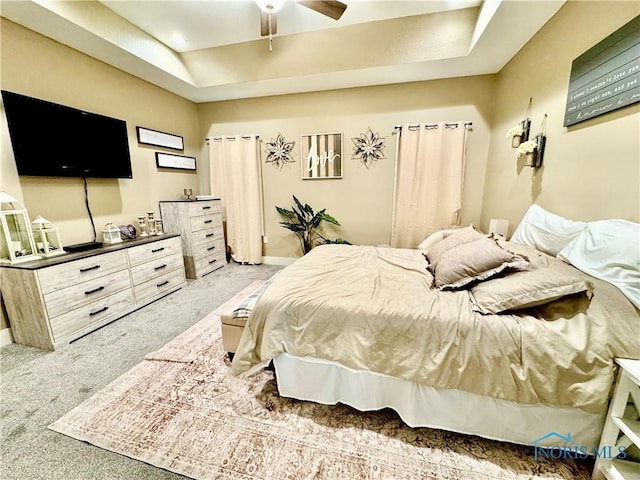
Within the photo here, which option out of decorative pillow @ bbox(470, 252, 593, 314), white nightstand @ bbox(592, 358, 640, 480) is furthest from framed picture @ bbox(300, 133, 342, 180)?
white nightstand @ bbox(592, 358, 640, 480)

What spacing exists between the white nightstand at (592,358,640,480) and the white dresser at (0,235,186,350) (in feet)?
11.2

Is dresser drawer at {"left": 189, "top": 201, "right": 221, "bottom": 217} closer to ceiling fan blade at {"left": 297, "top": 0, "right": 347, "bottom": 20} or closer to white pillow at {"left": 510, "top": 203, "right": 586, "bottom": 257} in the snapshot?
ceiling fan blade at {"left": 297, "top": 0, "right": 347, "bottom": 20}

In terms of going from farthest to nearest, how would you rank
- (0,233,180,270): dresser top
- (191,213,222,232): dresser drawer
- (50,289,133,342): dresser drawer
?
(191,213,222,232): dresser drawer
(50,289,133,342): dresser drawer
(0,233,180,270): dresser top

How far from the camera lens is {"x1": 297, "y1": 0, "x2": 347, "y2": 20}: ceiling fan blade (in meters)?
1.93

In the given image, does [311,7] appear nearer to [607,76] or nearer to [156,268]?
[607,76]

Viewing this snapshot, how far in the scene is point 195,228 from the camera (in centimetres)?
345

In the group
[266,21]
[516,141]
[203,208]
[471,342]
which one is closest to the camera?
[471,342]

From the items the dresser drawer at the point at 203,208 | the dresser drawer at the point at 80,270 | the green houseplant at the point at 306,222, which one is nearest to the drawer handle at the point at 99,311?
the dresser drawer at the point at 80,270

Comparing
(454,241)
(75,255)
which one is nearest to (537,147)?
(454,241)

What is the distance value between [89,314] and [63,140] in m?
1.63

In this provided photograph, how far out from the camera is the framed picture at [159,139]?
3.20 m

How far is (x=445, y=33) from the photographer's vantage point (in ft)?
8.32

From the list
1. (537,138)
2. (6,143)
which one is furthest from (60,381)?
(537,138)
